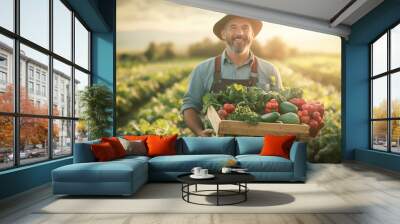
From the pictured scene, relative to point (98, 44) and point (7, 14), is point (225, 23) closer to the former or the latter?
point (98, 44)

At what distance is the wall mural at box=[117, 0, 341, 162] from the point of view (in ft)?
30.0

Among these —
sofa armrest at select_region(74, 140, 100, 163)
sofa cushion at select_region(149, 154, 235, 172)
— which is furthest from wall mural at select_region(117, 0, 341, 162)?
sofa armrest at select_region(74, 140, 100, 163)

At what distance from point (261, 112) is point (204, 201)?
4677 millimetres

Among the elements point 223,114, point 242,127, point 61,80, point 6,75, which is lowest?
point 242,127

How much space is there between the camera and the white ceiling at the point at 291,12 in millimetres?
8414

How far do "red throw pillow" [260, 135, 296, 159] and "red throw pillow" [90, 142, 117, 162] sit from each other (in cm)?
249

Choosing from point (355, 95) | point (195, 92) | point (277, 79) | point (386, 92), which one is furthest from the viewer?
point (355, 95)

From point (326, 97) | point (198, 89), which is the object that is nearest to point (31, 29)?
point (198, 89)

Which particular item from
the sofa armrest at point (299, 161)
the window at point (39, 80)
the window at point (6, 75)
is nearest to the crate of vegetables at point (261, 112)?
the sofa armrest at point (299, 161)

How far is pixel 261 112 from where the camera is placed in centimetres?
909

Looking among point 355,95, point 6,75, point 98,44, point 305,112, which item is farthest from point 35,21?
point 355,95

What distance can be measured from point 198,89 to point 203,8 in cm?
186

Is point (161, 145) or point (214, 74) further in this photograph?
point (214, 74)

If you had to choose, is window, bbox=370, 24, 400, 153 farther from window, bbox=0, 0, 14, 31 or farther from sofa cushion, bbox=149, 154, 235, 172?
window, bbox=0, 0, 14, 31
